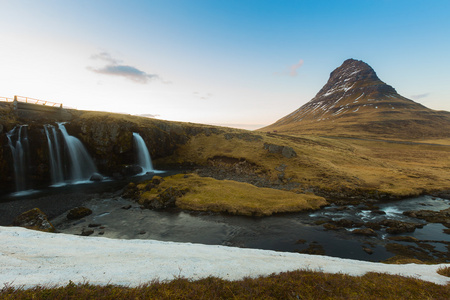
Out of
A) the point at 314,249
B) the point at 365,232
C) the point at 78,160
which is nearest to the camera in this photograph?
the point at 314,249

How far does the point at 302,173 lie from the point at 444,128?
8318 inches

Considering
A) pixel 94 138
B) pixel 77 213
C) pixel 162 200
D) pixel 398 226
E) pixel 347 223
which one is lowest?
pixel 77 213

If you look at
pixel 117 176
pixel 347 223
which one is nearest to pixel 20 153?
pixel 117 176

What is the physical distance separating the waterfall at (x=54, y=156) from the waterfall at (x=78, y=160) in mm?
1947

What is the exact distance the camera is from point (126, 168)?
171 ft

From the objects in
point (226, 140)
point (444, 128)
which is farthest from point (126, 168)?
point (444, 128)

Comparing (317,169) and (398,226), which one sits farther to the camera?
(317,169)

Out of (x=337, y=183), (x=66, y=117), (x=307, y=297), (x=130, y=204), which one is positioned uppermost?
(x=66, y=117)

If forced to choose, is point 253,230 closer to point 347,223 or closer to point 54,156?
point 347,223

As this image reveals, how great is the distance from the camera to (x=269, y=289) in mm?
8523

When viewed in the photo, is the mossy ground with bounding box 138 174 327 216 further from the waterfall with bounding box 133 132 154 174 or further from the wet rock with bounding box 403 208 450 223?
the waterfall with bounding box 133 132 154 174

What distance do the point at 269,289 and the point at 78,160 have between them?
5592cm

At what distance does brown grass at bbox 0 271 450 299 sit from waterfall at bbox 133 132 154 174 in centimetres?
5368

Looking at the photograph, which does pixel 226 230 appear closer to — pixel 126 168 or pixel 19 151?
pixel 126 168
